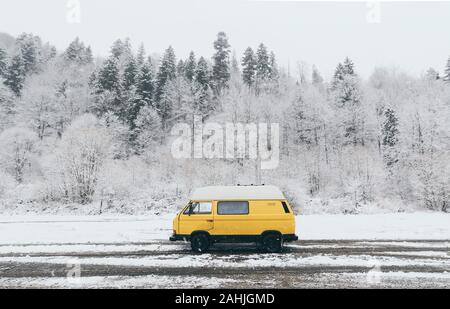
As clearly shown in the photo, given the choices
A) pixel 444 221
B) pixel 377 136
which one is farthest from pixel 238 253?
pixel 377 136

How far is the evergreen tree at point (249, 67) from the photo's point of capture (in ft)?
227

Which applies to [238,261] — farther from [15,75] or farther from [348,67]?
[15,75]

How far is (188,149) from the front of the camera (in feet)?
143

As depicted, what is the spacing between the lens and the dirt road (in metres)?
9.00

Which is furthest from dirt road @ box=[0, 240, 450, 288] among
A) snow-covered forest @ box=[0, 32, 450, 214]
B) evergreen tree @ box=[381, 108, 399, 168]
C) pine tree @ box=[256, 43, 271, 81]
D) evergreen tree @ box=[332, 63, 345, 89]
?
pine tree @ box=[256, 43, 271, 81]

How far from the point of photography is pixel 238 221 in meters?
13.1

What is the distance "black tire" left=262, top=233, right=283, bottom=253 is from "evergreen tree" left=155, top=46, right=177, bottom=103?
167 feet

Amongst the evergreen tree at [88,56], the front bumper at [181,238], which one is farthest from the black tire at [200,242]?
the evergreen tree at [88,56]

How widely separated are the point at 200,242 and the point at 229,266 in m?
2.68

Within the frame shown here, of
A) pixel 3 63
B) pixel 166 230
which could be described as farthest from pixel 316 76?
pixel 166 230

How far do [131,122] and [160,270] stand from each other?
4722 centimetres

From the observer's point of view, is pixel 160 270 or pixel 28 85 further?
pixel 28 85
